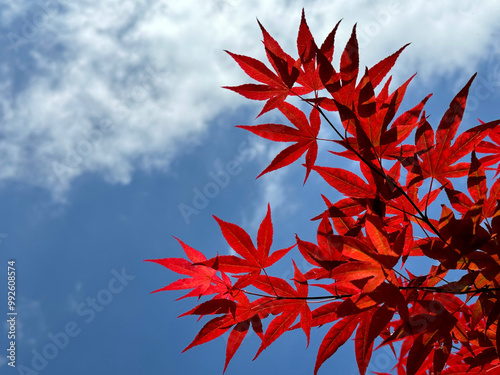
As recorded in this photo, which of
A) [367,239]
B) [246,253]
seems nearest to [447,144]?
[367,239]

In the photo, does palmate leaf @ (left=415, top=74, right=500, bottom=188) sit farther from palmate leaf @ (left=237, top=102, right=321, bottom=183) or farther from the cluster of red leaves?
palmate leaf @ (left=237, top=102, right=321, bottom=183)

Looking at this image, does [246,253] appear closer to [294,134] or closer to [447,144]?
[294,134]

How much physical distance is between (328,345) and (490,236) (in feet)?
1.38

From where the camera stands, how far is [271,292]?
1007 millimetres

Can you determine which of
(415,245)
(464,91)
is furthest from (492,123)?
(415,245)

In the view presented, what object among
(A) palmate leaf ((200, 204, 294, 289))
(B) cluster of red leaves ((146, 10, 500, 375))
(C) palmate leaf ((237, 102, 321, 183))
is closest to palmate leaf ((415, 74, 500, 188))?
(B) cluster of red leaves ((146, 10, 500, 375))

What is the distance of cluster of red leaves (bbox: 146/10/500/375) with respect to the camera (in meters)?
0.80

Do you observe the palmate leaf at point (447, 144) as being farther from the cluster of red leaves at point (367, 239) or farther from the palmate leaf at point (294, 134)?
the palmate leaf at point (294, 134)

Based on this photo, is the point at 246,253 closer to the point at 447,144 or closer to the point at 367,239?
the point at 367,239

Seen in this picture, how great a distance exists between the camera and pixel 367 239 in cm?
89

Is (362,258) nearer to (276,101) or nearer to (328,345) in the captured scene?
(328,345)

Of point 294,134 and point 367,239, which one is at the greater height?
point 294,134

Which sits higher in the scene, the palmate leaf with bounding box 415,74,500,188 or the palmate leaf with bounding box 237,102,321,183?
the palmate leaf with bounding box 237,102,321,183

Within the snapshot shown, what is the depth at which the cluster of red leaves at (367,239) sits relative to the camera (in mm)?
803
